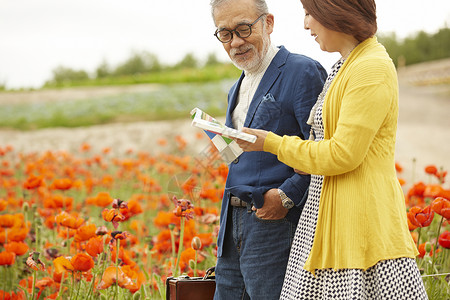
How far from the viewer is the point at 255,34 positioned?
81.4 inches

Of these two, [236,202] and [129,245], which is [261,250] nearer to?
[236,202]

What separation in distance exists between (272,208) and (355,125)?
0.53 m

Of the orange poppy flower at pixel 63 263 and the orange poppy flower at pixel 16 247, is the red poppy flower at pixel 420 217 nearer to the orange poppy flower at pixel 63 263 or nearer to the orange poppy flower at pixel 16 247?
the orange poppy flower at pixel 63 263

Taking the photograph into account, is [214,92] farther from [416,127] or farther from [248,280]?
[248,280]

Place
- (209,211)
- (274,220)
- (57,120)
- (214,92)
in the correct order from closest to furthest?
(274,220) → (209,211) → (57,120) → (214,92)

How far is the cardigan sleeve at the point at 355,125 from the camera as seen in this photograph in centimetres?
152

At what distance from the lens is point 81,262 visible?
2.23 m

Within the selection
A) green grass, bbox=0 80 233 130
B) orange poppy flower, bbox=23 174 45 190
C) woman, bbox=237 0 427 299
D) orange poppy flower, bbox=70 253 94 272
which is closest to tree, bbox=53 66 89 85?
green grass, bbox=0 80 233 130

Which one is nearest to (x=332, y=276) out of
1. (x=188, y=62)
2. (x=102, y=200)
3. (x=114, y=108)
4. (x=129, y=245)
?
(x=102, y=200)

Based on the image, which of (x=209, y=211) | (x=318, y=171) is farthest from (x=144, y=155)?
(x=318, y=171)

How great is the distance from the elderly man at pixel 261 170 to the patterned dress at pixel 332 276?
0.14m

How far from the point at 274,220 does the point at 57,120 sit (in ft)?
37.5

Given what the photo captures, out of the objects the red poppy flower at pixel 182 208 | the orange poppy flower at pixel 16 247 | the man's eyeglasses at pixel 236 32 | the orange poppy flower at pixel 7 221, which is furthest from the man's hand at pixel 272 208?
the orange poppy flower at pixel 7 221

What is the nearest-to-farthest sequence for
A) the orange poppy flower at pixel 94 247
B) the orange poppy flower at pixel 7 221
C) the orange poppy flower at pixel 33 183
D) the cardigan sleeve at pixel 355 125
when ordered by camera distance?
the cardigan sleeve at pixel 355 125
the orange poppy flower at pixel 94 247
the orange poppy flower at pixel 7 221
the orange poppy flower at pixel 33 183
